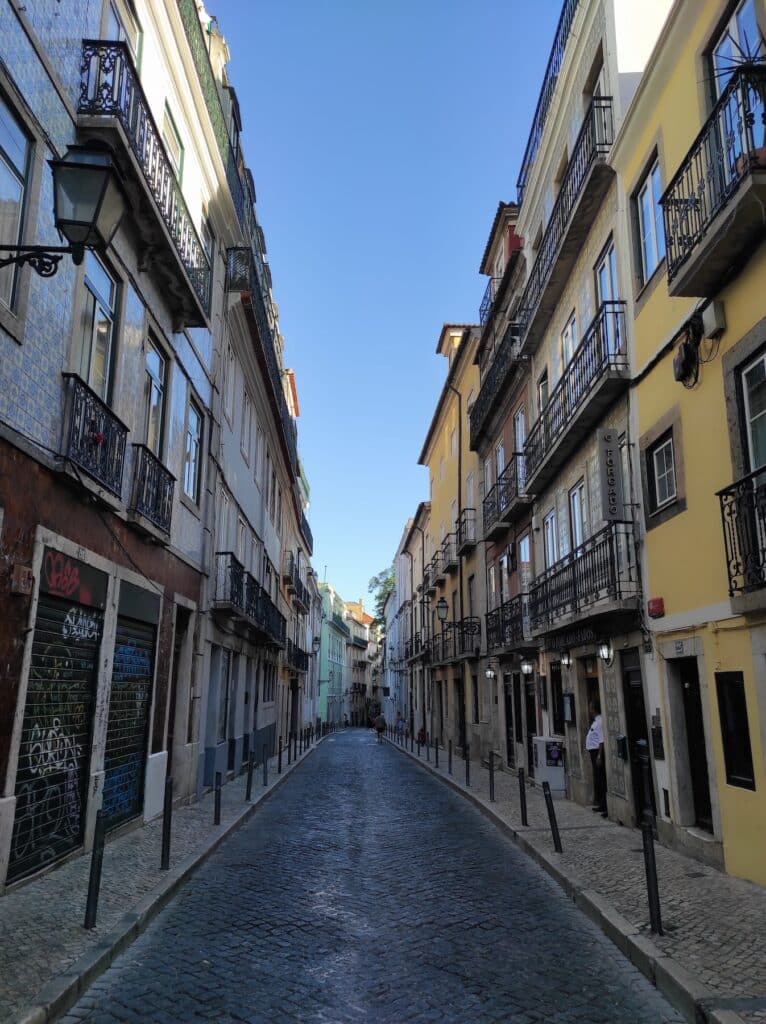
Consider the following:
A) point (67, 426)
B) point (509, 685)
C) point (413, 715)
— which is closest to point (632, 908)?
point (67, 426)

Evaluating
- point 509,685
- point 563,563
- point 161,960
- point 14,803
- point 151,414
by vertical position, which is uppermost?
point 151,414

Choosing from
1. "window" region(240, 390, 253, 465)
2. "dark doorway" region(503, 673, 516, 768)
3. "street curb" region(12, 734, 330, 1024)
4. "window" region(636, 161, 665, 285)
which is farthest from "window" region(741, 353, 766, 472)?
"dark doorway" region(503, 673, 516, 768)

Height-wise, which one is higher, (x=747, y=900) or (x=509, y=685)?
(x=509, y=685)

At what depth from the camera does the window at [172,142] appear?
41.5 ft

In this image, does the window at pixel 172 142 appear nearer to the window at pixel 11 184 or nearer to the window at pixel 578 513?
the window at pixel 11 184

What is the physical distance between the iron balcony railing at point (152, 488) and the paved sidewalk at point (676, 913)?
668 centimetres

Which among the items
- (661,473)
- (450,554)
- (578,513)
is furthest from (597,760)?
(450,554)

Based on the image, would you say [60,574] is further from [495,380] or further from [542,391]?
[495,380]

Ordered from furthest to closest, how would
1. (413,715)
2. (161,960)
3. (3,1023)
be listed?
(413,715)
(161,960)
(3,1023)

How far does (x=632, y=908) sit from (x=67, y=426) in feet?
22.9

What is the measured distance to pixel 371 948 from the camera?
6000mm

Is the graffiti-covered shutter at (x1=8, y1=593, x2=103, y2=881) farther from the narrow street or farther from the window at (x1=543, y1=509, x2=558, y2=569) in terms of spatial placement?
the window at (x1=543, y1=509, x2=558, y2=569)

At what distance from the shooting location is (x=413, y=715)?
47.0 meters

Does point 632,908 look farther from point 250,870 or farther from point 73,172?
point 73,172
